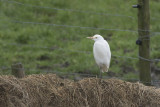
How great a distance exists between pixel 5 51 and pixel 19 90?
5159 mm

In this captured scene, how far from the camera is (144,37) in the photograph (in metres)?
6.52

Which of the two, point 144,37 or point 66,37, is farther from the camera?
point 66,37

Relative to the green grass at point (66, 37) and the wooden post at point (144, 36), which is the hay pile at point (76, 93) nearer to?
the wooden post at point (144, 36)

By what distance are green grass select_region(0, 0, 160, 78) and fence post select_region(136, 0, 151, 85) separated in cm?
222

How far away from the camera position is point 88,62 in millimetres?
9547

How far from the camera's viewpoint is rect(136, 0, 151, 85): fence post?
6449 millimetres

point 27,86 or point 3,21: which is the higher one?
point 3,21

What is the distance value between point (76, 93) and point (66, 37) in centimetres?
546

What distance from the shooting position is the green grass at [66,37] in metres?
9.68

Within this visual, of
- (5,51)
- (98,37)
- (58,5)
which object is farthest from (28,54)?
(98,37)

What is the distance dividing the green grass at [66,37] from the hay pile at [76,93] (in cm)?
307

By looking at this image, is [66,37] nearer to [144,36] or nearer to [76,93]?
[144,36]

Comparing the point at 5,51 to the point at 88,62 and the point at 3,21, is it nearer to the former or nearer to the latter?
the point at 3,21

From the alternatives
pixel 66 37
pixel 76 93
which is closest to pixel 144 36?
pixel 76 93
